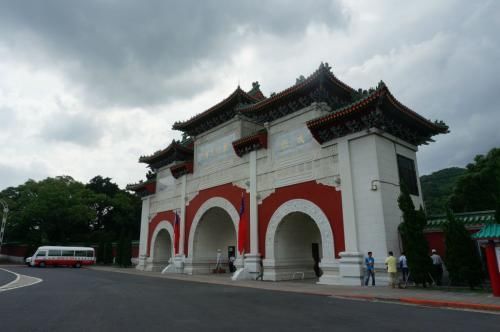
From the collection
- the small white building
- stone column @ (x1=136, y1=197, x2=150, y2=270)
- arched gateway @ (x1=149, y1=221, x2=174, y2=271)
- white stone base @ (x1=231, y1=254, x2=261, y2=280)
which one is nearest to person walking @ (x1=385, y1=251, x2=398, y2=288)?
the small white building

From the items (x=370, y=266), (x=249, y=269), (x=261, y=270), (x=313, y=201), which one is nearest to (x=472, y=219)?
(x=370, y=266)

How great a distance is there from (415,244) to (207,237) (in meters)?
12.7

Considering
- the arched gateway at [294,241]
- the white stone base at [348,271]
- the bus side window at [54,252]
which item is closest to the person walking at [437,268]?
the white stone base at [348,271]

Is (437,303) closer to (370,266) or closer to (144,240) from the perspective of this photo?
(370,266)

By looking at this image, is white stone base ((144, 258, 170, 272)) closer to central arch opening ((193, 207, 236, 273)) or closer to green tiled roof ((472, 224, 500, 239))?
central arch opening ((193, 207, 236, 273))

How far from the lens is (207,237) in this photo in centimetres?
2091

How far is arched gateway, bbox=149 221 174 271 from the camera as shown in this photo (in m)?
24.3

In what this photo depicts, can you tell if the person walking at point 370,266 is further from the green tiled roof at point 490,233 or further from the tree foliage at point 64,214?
the tree foliage at point 64,214

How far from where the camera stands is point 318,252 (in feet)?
57.1

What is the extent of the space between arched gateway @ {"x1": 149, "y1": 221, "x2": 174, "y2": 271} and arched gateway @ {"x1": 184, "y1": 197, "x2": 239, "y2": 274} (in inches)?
170

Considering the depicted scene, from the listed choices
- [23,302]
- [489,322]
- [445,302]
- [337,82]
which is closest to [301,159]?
[337,82]

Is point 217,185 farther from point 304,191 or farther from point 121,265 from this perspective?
point 121,265

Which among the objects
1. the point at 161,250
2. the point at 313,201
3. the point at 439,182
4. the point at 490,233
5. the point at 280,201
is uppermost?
the point at 439,182

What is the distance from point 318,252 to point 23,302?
503 inches
